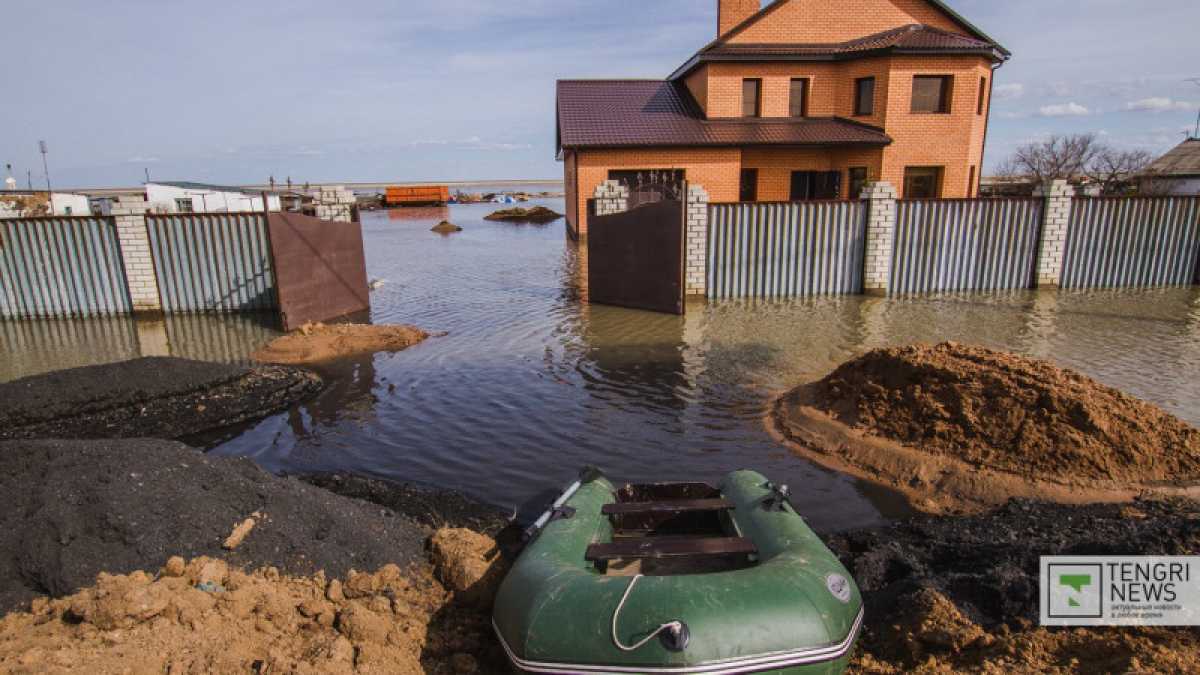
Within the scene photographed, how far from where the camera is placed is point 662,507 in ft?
15.8

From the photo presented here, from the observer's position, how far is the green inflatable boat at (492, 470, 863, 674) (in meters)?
3.07

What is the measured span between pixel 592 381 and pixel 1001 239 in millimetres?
11829

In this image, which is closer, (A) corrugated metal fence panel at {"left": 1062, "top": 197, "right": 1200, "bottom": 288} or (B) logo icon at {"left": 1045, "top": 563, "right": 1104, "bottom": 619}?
(B) logo icon at {"left": 1045, "top": 563, "right": 1104, "bottom": 619}

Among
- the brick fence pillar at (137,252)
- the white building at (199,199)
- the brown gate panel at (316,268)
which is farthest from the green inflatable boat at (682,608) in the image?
the white building at (199,199)

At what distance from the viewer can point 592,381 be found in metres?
9.11

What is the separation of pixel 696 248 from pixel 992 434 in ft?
28.7

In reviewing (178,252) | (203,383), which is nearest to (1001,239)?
(203,383)

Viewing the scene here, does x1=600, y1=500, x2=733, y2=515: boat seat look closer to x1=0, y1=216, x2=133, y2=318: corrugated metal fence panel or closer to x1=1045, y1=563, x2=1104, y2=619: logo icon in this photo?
x1=1045, y1=563, x2=1104, y2=619: logo icon

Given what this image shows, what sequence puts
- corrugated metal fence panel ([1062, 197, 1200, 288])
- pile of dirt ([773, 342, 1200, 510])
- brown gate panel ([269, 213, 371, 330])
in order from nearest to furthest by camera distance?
pile of dirt ([773, 342, 1200, 510]), brown gate panel ([269, 213, 371, 330]), corrugated metal fence panel ([1062, 197, 1200, 288])

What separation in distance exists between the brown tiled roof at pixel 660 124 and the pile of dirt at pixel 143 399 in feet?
50.1

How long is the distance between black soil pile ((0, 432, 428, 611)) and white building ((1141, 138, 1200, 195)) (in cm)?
4180

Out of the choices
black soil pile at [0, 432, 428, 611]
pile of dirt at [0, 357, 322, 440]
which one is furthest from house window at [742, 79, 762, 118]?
black soil pile at [0, 432, 428, 611]

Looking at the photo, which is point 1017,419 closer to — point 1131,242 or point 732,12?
point 1131,242

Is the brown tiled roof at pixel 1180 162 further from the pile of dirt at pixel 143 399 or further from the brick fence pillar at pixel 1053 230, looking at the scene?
the pile of dirt at pixel 143 399
